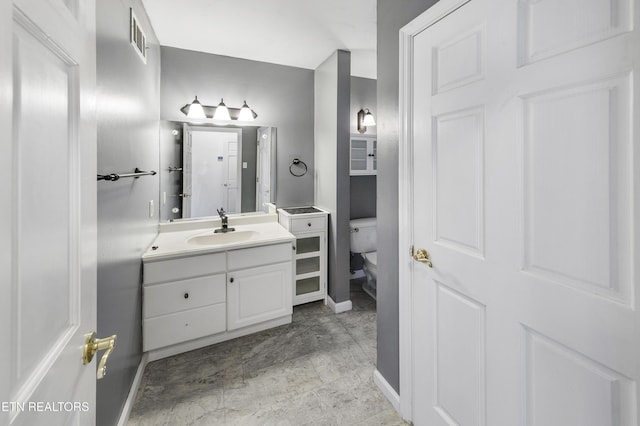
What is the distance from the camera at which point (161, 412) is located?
160 centimetres

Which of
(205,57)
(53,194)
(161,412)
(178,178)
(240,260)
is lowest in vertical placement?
(161,412)

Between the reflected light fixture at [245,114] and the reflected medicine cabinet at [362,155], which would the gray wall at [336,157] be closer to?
the reflected medicine cabinet at [362,155]

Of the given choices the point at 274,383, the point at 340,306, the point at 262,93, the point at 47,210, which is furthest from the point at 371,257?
the point at 47,210

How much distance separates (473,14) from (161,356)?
8.64 feet

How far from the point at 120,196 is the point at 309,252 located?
169 cm

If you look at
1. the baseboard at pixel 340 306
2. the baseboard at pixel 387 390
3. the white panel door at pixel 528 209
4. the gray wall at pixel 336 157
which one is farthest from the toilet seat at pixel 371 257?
the white panel door at pixel 528 209

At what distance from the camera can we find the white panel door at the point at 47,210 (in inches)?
16.1

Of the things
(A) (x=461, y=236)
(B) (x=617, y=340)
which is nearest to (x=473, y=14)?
(A) (x=461, y=236)

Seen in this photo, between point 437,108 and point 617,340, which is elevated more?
point 437,108

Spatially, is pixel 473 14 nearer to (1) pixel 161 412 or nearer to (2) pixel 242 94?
(2) pixel 242 94

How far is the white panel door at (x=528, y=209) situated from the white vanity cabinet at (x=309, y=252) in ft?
4.93

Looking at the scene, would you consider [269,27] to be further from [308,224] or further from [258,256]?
[258,256]

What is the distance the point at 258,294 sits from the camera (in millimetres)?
2332

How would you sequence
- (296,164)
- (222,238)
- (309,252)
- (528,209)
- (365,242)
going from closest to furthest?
1. (528,209)
2. (222,238)
3. (309,252)
4. (296,164)
5. (365,242)
